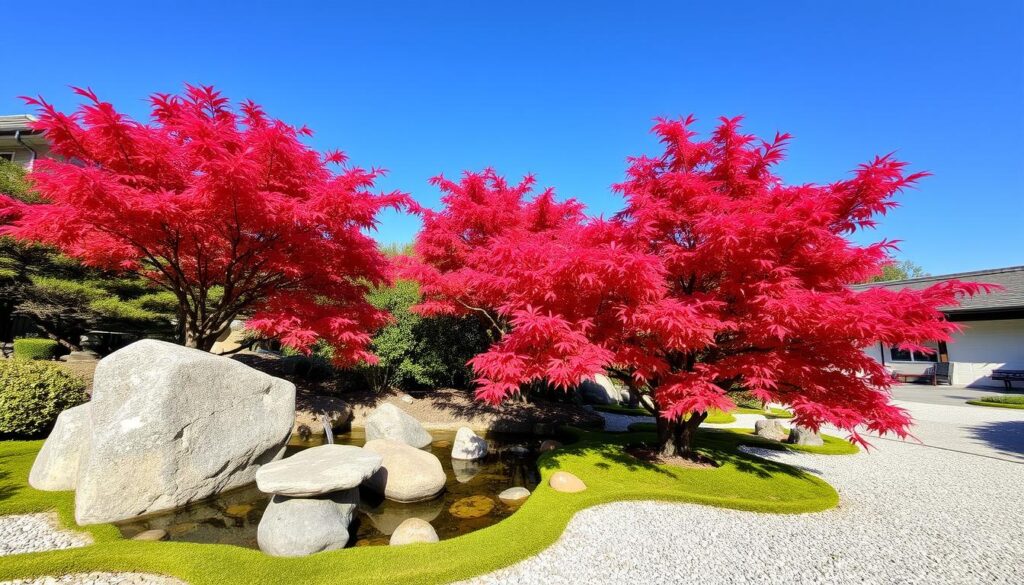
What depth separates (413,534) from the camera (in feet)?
14.2

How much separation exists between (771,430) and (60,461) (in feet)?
42.6

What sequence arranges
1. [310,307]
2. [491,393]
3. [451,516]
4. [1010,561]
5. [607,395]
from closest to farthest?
[1010,561] → [491,393] → [451,516] → [310,307] → [607,395]

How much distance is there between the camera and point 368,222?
7.08m

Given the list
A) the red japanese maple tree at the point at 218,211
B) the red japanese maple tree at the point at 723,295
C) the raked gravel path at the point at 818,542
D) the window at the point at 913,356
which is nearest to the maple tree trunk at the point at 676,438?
the red japanese maple tree at the point at 723,295

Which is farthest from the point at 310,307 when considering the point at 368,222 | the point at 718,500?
the point at 718,500

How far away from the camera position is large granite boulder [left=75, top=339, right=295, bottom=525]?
14.8 feet

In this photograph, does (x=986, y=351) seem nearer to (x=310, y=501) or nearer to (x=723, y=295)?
(x=723, y=295)

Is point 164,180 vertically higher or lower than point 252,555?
higher

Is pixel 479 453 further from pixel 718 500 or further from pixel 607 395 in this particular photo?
pixel 607 395

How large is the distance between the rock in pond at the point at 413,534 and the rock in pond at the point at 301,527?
608 millimetres

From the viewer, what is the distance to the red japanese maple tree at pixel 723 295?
4523 millimetres

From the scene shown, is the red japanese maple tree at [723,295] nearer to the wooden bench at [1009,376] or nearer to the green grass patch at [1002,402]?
the green grass patch at [1002,402]

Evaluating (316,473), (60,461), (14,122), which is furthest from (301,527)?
(14,122)

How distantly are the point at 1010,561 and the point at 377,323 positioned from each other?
9.23 m
